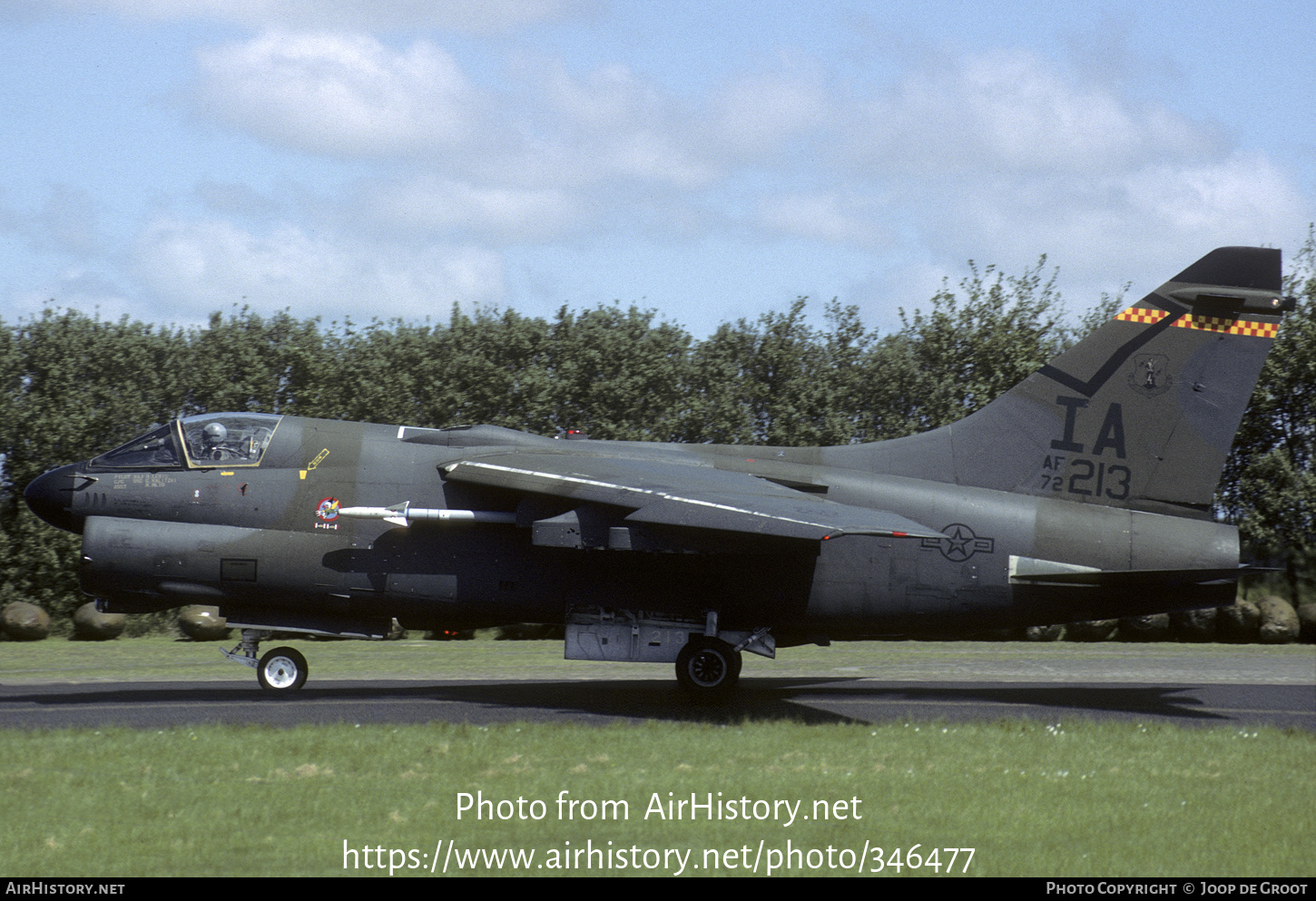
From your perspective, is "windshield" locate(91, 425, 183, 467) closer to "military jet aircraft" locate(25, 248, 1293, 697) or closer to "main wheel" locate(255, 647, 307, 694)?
"military jet aircraft" locate(25, 248, 1293, 697)

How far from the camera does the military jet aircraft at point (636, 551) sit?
17.5m

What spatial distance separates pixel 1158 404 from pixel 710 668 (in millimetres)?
7901

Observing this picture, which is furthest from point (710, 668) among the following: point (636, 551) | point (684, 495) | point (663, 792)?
point (663, 792)

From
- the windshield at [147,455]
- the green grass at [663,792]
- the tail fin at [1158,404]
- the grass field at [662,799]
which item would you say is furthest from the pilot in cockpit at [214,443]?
the tail fin at [1158,404]

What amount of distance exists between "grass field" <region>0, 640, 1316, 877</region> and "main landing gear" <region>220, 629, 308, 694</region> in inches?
158

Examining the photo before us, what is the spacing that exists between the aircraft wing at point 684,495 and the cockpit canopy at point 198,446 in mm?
3168

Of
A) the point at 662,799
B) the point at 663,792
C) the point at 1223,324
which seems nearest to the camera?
the point at 662,799

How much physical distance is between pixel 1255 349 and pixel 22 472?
40.7 metres

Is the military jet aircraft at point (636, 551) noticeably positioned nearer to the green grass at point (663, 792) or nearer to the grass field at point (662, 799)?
the grass field at point (662, 799)

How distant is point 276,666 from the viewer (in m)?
18.5

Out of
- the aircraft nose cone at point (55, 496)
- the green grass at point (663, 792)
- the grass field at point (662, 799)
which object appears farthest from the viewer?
the aircraft nose cone at point (55, 496)

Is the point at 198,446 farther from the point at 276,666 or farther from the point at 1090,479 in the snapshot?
the point at 1090,479

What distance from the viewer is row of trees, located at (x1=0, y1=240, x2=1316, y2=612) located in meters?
42.6

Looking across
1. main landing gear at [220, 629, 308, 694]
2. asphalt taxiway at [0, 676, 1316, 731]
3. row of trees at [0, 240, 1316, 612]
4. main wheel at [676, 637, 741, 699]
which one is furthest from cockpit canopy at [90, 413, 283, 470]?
row of trees at [0, 240, 1316, 612]
